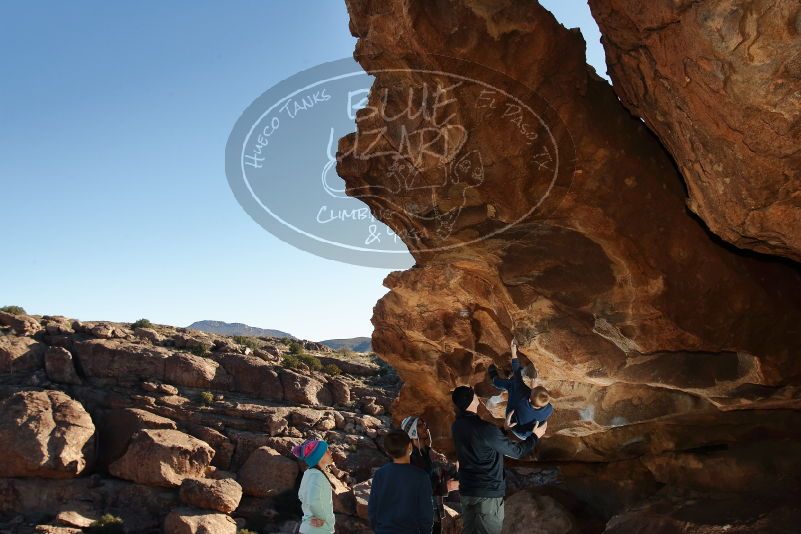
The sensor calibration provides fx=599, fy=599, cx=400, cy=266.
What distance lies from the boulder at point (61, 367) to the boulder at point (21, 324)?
263 centimetres

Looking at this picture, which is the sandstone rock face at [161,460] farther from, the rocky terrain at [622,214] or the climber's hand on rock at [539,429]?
the climber's hand on rock at [539,429]

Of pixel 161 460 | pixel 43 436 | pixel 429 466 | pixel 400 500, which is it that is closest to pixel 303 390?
pixel 161 460

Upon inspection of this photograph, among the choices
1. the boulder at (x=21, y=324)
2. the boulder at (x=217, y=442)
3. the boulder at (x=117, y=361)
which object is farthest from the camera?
the boulder at (x=21, y=324)

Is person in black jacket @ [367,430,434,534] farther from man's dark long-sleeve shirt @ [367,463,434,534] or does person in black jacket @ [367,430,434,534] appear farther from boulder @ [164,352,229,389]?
boulder @ [164,352,229,389]

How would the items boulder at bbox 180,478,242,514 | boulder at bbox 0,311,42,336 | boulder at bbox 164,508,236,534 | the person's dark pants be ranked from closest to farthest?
the person's dark pants
boulder at bbox 164,508,236,534
boulder at bbox 180,478,242,514
boulder at bbox 0,311,42,336

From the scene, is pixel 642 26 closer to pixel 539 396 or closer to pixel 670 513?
pixel 539 396

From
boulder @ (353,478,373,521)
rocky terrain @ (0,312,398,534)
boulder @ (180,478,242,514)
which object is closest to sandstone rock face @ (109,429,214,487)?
rocky terrain @ (0,312,398,534)

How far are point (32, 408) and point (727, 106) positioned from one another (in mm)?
24552

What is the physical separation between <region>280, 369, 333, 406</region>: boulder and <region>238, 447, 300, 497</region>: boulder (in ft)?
13.1

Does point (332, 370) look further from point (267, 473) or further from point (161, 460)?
point (161, 460)

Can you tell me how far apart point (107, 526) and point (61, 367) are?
887cm

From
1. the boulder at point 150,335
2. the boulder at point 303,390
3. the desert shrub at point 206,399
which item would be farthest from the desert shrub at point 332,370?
the boulder at point 150,335

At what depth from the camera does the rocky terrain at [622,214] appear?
4727 millimetres

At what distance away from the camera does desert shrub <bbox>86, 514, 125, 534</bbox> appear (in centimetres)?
1959
